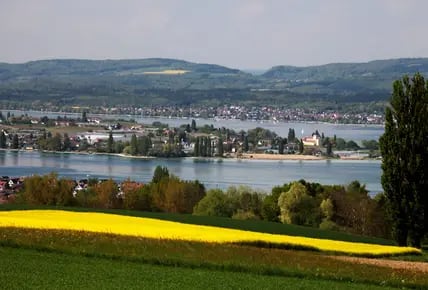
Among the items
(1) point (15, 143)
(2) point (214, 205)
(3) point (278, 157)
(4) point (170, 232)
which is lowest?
(3) point (278, 157)

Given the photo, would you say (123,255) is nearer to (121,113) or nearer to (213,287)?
(213,287)

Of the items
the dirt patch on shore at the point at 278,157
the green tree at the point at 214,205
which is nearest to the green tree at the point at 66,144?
the dirt patch on shore at the point at 278,157

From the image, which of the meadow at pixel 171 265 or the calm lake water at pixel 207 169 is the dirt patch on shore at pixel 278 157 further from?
the meadow at pixel 171 265

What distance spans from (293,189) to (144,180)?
27.4 meters

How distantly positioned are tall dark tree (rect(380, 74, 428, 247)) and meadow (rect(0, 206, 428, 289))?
22.9ft

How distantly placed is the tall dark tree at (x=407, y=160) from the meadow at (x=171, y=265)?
22.9ft

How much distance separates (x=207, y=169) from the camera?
8256 cm

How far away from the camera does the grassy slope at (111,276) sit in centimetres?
1220

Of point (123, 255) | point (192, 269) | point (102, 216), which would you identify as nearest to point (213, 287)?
point (192, 269)

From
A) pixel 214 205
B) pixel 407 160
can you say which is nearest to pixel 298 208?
pixel 214 205

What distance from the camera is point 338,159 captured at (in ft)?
332

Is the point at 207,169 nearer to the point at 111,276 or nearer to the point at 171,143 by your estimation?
the point at 171,143

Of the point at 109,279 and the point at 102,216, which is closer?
the point at 109,279

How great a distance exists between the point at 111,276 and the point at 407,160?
13566 millimetres
